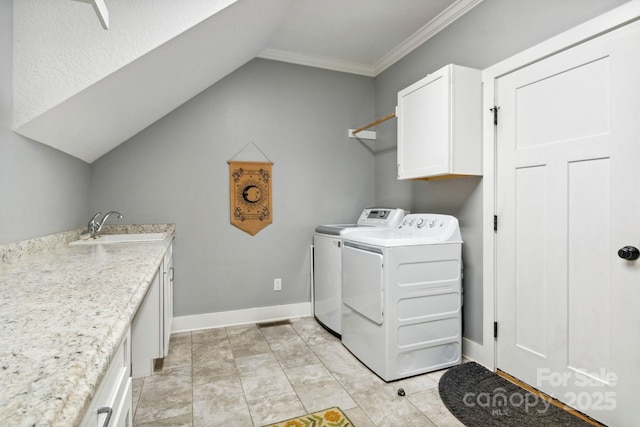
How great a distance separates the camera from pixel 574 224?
5.63 feet

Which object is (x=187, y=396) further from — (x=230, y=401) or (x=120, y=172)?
(x=120, y=172)

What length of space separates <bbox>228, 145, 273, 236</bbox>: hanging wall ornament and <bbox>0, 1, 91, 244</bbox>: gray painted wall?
4.12 feet

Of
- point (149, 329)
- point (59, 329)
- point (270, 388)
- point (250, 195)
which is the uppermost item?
point (250, 195)

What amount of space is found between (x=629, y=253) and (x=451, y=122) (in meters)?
1.18

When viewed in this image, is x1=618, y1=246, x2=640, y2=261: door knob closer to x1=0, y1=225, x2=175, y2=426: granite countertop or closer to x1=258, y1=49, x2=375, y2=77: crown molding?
x1=0, y1=225, x2=175, y2=426: granite countertop

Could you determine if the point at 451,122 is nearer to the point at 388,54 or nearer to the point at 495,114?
the point at 495,114

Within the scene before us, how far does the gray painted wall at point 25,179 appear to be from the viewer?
139cm

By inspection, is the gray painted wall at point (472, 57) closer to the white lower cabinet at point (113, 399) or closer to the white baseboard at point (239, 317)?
the white baseboard at point (239, 317)

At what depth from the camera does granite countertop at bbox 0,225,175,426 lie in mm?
416

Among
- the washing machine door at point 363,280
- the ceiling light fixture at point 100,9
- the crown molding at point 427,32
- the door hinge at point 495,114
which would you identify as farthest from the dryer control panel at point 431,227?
the ceiling light fixture at point 100,9

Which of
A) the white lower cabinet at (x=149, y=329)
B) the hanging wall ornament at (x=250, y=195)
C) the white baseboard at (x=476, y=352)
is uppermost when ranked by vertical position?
the hanging wall ornament at (x=250, y=195)

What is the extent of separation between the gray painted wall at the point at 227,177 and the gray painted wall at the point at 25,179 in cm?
68

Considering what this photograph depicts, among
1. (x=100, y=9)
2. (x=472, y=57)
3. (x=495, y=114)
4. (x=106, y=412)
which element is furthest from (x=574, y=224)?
(x=100, y=9)

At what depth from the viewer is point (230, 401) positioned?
1.86 m
